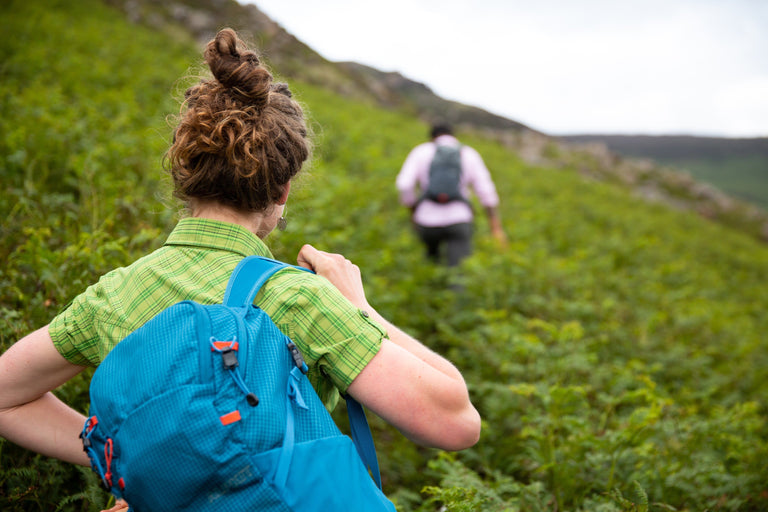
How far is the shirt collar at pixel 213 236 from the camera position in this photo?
4.36 ft

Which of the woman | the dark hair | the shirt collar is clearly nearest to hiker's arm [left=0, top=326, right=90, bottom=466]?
the woman

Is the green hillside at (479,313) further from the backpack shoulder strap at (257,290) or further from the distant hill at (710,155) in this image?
the distant hill at (710,155)

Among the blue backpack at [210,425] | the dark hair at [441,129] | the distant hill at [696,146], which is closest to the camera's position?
the blue backpack at [210,425]

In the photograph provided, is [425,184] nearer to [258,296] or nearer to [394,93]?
[258,296]

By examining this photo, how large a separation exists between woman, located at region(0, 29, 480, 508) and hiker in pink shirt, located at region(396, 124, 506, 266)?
4.13 metres

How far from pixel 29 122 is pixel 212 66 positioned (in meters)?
4.62

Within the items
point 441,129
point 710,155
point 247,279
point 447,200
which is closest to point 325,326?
point 247,279

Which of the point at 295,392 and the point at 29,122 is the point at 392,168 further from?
the point at 295,392

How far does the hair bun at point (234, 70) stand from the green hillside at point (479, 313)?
0.53 ft

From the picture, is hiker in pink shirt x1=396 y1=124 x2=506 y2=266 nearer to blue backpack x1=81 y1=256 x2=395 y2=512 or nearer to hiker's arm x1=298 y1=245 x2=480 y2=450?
hiker's arm x1=298 y1=245 x2=480 y2=450

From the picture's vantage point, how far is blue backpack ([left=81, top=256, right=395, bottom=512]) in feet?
3.26

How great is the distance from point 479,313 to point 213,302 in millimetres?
3530

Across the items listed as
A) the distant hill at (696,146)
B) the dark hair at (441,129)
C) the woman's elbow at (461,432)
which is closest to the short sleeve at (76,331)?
the woman's elbow at (461,432)

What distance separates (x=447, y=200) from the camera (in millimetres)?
5387
